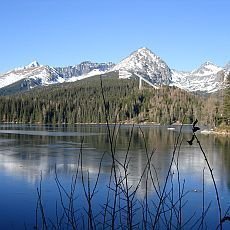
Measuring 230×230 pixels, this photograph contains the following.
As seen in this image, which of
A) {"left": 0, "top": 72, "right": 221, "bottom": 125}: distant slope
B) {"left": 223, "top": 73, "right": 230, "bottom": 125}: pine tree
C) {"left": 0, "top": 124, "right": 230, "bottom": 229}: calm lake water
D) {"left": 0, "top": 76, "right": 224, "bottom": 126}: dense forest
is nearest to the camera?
{"left": 0, "top": 124, "right": 230, "bottom": 229}: calm lake water

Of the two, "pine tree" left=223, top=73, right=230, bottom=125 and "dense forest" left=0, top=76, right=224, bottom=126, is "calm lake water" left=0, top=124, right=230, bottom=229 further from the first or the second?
"dense forest" left=0, top=76, right=224, bottom=126

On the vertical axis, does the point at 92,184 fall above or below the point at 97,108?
below

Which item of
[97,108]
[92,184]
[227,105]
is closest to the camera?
[92,184]

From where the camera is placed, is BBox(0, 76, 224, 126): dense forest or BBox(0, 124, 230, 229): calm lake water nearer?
BBox(0, 124, 230, 229): calm lake water

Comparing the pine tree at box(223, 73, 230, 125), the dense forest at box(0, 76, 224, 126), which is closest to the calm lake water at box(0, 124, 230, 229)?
the pine tree at box(223, 73, 230, 125)

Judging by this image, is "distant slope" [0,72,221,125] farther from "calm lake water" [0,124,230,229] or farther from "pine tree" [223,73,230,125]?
"calm lake water" [0,124,230,229]

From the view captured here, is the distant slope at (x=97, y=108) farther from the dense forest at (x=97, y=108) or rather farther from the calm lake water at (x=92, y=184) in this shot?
the calm lake water at (x=92, y=184)

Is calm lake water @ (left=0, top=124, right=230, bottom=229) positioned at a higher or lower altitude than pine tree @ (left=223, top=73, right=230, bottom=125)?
lower

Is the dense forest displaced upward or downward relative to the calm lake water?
upward

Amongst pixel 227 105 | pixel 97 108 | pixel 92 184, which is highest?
pixel 97 108

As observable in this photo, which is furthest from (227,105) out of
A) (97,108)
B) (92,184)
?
(97,108)

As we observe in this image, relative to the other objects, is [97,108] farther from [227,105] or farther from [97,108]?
[227,105]

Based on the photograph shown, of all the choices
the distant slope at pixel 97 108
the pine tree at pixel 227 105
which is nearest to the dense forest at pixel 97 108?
the distant slope at pixel 97 108

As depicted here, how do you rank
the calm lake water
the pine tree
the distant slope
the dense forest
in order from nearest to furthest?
the calm lake water → the pine tree → the dense forest → the distant slope
